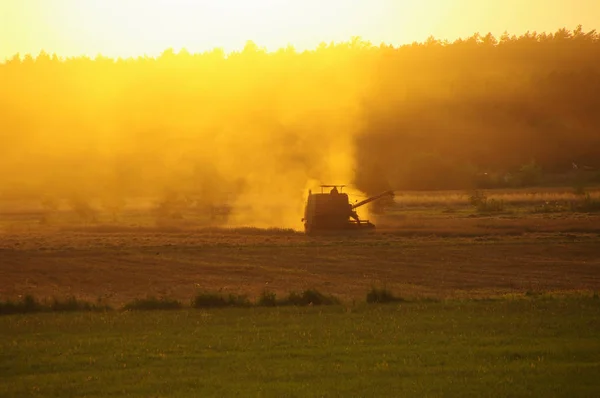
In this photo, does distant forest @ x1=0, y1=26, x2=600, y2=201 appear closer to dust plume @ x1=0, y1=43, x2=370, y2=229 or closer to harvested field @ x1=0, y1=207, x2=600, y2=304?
dust plume @ x1=0, y1=43, x2=370, y2=229

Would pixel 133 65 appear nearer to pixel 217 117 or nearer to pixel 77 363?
pixel 217 117

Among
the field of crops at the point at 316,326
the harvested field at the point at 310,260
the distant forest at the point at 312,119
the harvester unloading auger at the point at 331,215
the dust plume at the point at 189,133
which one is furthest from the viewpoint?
the distant forest at the point at 312,119

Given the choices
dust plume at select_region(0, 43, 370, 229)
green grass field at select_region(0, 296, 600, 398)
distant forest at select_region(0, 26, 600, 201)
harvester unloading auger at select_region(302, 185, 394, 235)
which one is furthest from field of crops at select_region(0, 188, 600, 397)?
distant forest at select_region(0, 26, 600, 201)

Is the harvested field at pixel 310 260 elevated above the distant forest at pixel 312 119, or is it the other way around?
the distant forest at pixel 312 119

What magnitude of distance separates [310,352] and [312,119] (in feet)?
282

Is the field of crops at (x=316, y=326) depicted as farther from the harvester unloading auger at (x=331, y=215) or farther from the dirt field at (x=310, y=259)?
the harvester unloading auger at (x=331, y=215)

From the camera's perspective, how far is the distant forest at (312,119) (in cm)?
10012

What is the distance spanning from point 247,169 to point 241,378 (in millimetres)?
83178

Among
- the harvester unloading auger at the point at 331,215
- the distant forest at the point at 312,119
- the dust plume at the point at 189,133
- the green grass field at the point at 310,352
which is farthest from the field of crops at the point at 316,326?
the distant forest at the point at 312,119

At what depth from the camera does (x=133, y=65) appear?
167375 mm

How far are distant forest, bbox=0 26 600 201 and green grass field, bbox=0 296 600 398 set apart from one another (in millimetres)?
54892

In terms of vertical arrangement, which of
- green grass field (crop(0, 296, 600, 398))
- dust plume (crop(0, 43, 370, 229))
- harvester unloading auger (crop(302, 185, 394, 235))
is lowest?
green grass field (crop(0, 296, 600, 398))

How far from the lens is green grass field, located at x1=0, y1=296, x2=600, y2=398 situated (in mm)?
13320

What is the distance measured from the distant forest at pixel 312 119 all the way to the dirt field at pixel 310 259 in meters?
22.6
